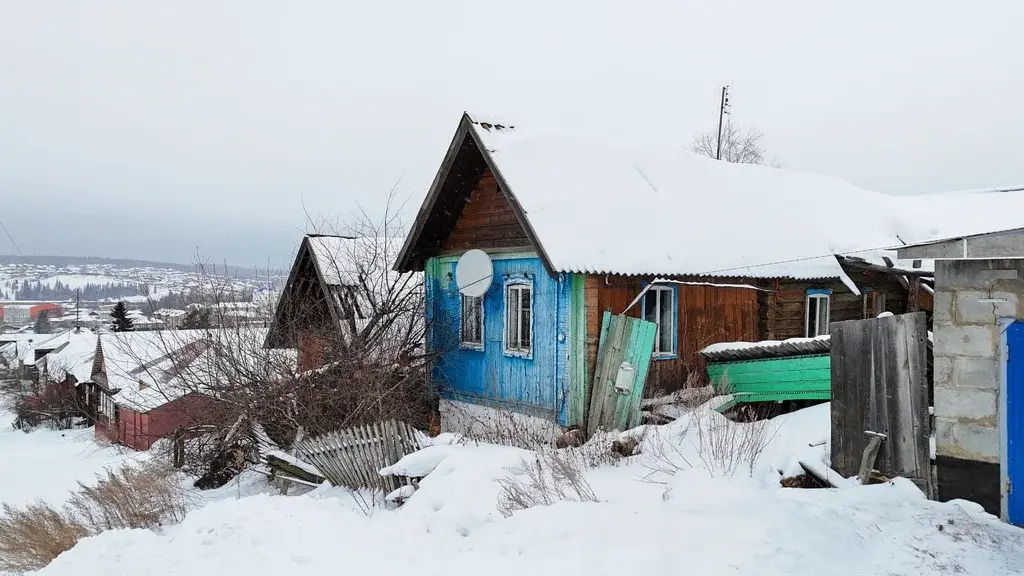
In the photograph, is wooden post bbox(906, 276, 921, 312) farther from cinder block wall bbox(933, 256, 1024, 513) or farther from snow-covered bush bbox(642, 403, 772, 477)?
cinder block wall bbox(933, 256, 1024, 513)

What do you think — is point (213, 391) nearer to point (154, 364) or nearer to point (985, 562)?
point (154, 364)

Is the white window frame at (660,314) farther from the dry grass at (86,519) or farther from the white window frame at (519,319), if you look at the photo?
the dry grass at (86,519)

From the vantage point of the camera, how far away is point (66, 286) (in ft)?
501

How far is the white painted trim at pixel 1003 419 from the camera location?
6.21 meters

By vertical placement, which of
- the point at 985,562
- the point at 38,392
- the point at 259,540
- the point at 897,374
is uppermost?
the point at 897,374

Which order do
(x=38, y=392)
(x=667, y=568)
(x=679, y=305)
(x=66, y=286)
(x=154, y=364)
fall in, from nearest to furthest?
(x=667, y=568) → (x=679, y=305) → (x=154, y=364) → (x=38, y=392) → (x=66, y=286)

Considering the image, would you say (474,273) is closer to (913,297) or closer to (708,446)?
(708,446)

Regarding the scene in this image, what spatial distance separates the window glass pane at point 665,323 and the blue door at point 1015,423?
584cm

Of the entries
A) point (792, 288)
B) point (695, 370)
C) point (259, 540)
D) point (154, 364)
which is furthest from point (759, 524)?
point (154, 364)

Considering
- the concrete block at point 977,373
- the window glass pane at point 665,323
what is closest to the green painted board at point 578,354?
the window glass pane at point 665,323

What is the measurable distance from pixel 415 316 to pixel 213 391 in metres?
3.76

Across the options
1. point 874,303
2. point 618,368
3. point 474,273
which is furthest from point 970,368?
point 874,303

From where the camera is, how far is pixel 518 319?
471 inches

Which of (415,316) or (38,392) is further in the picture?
(38,392)
